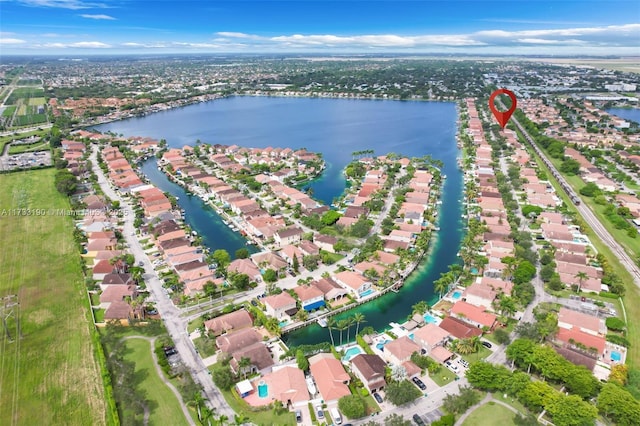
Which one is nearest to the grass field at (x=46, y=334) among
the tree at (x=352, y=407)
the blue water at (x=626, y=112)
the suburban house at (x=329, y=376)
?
the suburban house at (x=329, y=376)

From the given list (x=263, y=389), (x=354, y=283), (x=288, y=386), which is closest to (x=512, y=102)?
(x=354, y=283)

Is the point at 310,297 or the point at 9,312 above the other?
the point at 310,297

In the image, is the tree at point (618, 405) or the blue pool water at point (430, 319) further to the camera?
the blue pool water at point (430, 319)

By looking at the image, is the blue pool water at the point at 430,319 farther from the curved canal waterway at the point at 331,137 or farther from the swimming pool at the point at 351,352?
the swimming pool at the point at 351,352

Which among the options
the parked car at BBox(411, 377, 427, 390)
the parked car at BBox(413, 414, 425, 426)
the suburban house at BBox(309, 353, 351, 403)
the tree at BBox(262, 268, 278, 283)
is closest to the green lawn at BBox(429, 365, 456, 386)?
the parked car at BBox(411, 377, 427, 390)

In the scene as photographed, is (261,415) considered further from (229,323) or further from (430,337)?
(430,337)
